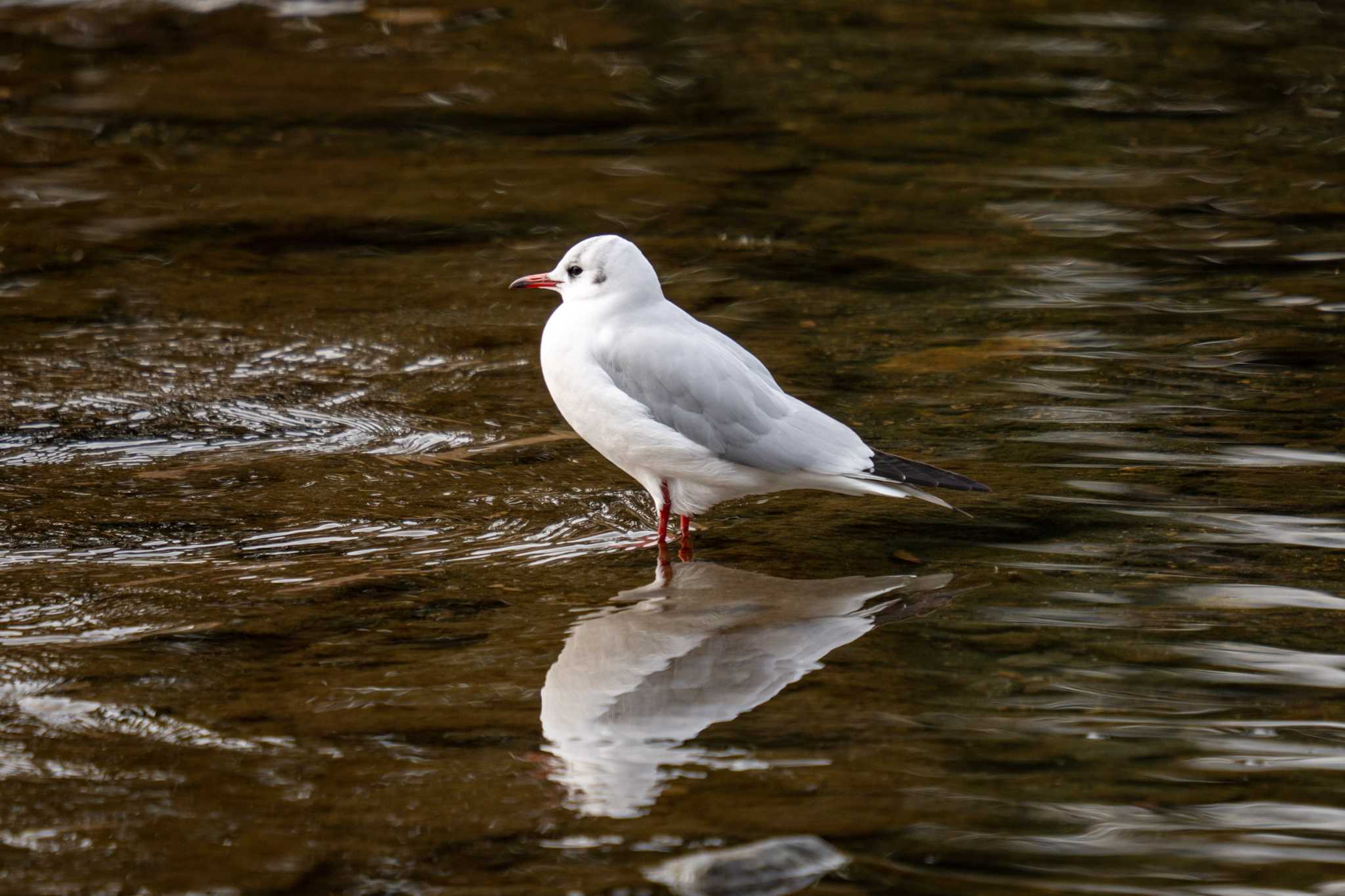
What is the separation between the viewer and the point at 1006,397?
20.2ft

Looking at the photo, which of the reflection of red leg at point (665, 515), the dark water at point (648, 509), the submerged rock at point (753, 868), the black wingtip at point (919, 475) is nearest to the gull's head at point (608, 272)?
the reflection of red leg at point (665, 515)

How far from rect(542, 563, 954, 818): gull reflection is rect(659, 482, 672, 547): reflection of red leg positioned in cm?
13

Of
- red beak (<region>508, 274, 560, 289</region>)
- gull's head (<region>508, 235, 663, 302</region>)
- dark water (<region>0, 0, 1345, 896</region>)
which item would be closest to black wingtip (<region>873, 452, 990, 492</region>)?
dark water (<region>0, 0, 1345, 896</region>)

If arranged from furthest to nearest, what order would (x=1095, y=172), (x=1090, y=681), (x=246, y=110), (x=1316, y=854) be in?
(x=246, y=110)
(x=1095, y=172)
(x=1090, y=681)
(x=1316, y=854)

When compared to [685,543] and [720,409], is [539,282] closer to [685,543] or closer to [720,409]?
[720,409]

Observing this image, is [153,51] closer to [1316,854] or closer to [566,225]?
[566,225]

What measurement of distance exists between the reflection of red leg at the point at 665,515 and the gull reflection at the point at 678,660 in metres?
0.13

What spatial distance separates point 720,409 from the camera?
4.80 metres

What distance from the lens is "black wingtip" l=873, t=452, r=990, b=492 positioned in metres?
4.62

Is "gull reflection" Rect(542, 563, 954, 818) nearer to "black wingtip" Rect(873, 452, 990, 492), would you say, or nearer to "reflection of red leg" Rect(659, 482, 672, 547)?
"reflection of red leg" Rect(659, 482, 672, 547)

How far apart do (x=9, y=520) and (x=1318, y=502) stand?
390cm

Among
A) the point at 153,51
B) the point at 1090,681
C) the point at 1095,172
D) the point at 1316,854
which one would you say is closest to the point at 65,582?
the point at 1090,681

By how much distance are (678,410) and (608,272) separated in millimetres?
484

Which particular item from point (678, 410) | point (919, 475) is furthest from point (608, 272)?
point (919, 475)
